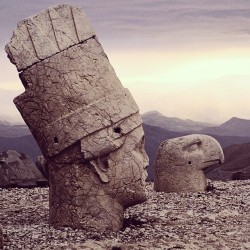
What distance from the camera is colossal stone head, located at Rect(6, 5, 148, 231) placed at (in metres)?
8.77

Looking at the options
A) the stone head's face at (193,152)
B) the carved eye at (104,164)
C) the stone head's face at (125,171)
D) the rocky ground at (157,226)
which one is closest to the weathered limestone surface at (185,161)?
the stone head's face at (193,152)

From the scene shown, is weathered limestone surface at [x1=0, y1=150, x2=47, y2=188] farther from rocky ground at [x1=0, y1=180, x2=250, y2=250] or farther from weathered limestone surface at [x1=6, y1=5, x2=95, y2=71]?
weathered limestone surface at [x1=6, y1=5, x2=95, y2=71]

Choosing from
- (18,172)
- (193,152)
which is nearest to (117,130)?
(193,152)

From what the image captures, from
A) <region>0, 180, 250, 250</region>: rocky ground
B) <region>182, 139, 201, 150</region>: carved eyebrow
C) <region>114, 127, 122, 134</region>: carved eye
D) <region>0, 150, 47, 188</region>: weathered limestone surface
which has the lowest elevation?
<region>0, 180, 250, 250</region>: rocky ground

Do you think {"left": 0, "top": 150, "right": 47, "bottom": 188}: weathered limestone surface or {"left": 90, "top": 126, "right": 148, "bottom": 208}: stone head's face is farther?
{"left": 0, "top": 150, "right": 47, "bottom": 188}: weathered limestone surface

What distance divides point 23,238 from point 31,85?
2.04 meters

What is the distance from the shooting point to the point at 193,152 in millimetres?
13070

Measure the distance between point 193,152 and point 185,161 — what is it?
0.92 ft

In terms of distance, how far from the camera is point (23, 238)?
28.2 feet

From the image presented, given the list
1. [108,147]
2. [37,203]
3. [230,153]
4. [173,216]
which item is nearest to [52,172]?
[108,147]

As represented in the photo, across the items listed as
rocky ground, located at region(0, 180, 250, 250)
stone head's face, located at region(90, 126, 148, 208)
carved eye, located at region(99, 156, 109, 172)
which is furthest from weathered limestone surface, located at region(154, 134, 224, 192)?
carved eye, located at region(99, 156, 109, 172)

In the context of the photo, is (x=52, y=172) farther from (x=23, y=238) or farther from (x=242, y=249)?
(x=242, y=249)

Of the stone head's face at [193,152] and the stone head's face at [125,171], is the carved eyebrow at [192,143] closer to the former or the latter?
the stone head's face at [193,152]

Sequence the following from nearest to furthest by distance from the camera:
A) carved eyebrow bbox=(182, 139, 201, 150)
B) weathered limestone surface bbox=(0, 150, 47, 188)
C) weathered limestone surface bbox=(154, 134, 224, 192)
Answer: weathered limestone surface bbox=(154, 134, 224, 192) → carved eyebrow bbox=(182, 139, 201, 150) → weathered limestone surface bbox=(0, 150, 47, 188)
